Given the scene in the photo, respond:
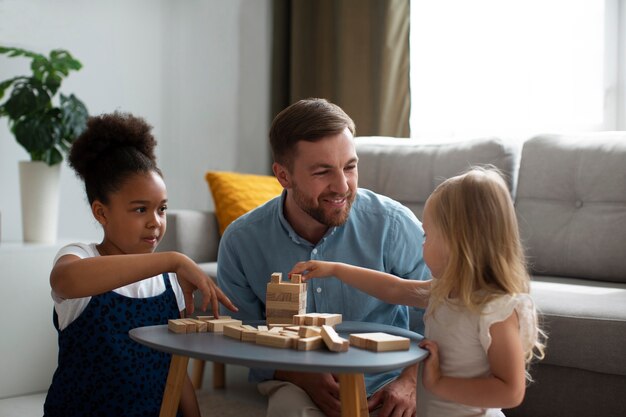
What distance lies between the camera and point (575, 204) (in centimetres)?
271

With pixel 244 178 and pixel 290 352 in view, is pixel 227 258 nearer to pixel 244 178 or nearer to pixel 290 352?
pixel 290 352

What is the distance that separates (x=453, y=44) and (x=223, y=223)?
139 cm

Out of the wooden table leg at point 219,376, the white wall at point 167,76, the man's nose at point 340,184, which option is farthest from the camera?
the white wall at point 167,76

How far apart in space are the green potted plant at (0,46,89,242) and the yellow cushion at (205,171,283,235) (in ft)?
2.07

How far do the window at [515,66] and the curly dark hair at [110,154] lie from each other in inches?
77.4

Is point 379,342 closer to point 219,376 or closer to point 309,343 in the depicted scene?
point 309,343

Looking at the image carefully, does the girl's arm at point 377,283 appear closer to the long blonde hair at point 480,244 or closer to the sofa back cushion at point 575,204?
the long blonde hair at point 480,244

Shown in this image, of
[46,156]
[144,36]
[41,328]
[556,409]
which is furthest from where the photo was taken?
[144,36]

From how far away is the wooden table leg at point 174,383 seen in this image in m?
1.48

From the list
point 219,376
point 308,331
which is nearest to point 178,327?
point 308,331

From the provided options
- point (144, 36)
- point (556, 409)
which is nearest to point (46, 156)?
point (144, 36)

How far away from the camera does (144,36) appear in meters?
4.08

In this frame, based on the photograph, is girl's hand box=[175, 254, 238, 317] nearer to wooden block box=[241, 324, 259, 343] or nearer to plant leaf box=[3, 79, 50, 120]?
wooden block box=[241, 324, 259, 343]

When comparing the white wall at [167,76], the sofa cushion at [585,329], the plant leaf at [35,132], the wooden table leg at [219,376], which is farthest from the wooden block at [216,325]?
the white wall at [167,76]
